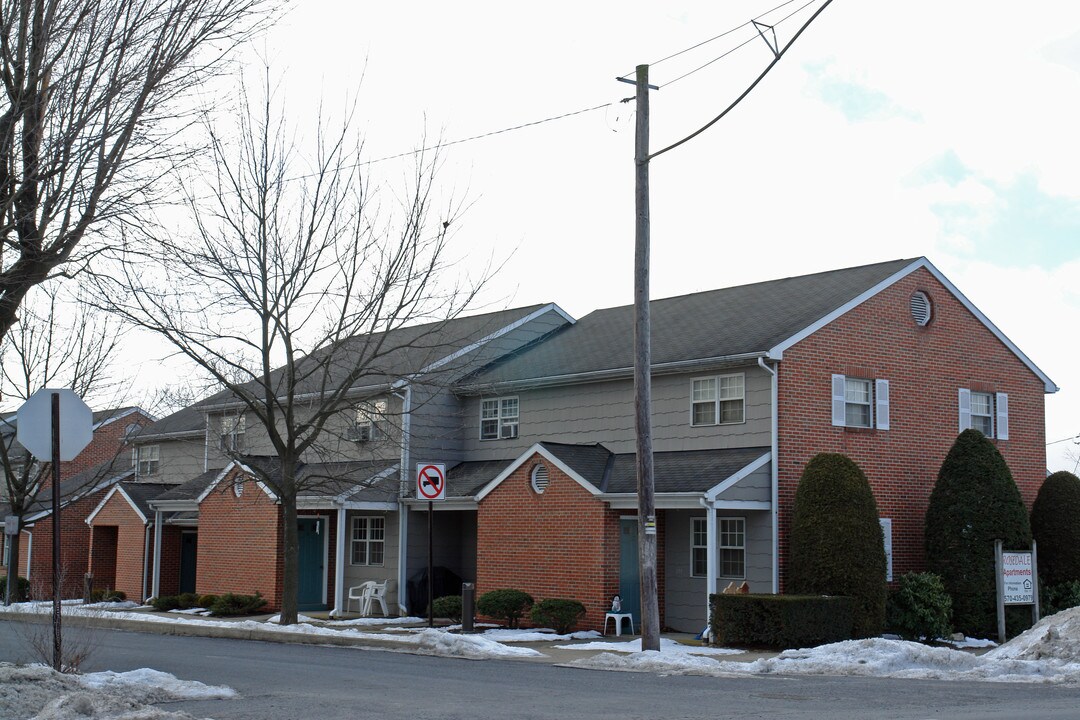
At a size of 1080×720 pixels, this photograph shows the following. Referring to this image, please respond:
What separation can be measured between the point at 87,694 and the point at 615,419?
57.5 feet

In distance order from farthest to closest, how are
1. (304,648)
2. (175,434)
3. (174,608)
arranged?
(175,434), (174,608), (304,648)

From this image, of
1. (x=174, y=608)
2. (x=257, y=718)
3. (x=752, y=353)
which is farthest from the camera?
(x=174, y=608)

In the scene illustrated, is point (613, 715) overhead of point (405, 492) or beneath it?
beneath

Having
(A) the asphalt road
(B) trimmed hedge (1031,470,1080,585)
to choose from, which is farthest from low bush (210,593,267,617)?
(B) trimmed hedge (1031,470,1080,585)

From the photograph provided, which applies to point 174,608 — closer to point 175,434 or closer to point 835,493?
point 175,434

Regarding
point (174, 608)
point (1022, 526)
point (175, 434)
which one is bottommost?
point (174, 608)

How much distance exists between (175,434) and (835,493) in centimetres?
2494

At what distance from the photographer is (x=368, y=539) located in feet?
103

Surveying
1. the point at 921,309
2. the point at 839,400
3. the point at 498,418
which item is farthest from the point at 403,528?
the point at 921,309

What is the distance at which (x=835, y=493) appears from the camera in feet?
74.5

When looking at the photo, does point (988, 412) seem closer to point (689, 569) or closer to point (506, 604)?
point (689, 569)

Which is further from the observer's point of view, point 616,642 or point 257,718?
point 616,642

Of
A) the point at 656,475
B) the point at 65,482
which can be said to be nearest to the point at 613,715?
the point at 656,475

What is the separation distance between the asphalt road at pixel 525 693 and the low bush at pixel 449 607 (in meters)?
6.85
